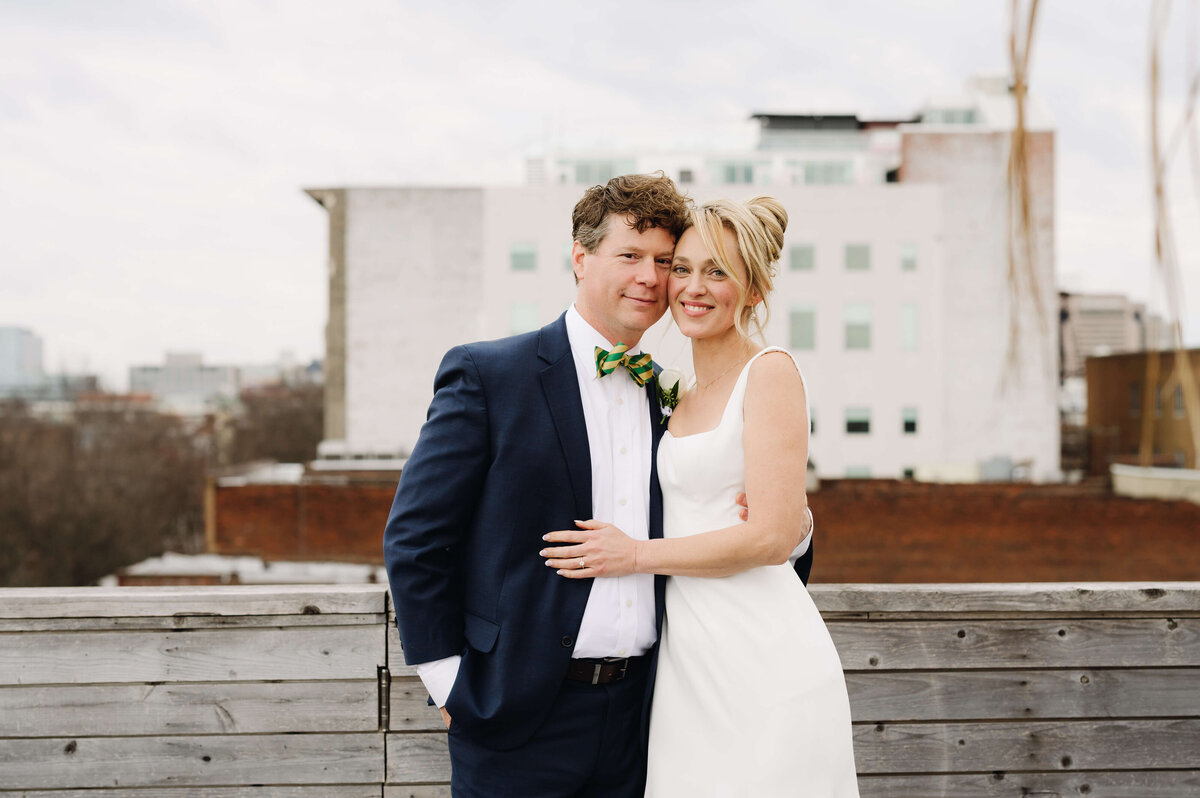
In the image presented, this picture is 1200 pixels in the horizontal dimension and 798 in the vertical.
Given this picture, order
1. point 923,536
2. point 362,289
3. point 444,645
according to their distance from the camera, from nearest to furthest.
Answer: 1. point 444,645
2. point 923,536
3. point 362,289

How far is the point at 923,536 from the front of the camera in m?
21.7

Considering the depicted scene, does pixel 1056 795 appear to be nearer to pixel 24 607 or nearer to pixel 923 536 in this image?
pixel 24 607

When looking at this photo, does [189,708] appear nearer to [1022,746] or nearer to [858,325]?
[1022,746]

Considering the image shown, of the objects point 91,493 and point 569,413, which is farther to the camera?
point 91,493

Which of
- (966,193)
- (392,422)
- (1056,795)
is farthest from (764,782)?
(966,193)

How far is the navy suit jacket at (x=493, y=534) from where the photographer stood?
210 cm

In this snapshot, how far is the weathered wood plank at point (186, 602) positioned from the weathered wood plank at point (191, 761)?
1.23 ft

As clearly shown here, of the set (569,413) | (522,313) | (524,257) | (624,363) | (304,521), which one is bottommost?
(304,521)

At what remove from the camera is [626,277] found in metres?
2.25

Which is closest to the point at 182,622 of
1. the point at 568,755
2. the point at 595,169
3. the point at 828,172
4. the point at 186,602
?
the point at 186,602

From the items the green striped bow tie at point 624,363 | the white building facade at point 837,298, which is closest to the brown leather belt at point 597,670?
the green striped bow tie at point 624,363

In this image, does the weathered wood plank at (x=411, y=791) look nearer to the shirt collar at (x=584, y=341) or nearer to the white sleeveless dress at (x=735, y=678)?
the white sleeveless dress at (x=735, y=678)

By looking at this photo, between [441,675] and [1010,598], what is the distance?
1753mm

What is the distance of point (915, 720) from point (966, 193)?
35531 mm
